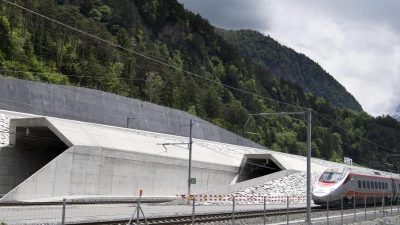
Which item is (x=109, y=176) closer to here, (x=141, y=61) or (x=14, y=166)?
(x=14, y=166)

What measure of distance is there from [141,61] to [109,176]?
281ft

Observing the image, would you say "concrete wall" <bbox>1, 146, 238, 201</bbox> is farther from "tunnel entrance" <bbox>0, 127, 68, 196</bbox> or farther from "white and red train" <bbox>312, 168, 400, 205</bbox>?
"white and red train" <bbox>312, 168, 400, 205</bbox>

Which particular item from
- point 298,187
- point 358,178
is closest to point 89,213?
point 358,178

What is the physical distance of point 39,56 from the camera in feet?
326

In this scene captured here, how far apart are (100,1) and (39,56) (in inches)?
2311

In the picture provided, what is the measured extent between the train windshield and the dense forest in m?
21.3

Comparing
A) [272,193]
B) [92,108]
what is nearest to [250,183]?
[272,193]

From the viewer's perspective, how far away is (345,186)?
143ft

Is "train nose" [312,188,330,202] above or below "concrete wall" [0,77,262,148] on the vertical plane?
below

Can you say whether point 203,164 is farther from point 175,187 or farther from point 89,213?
point 89,213

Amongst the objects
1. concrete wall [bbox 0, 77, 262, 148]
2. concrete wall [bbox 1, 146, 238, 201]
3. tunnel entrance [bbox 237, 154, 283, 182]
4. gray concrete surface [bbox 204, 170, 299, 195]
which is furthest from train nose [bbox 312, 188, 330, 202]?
concrete wall [bbox 0, 77, 262, 148]

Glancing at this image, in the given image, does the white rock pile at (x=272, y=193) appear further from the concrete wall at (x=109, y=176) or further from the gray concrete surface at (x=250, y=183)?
the concrete wall at (x=109, y=176)

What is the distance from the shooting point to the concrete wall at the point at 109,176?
3959 centimetres

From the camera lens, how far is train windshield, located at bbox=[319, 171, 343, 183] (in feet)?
143
